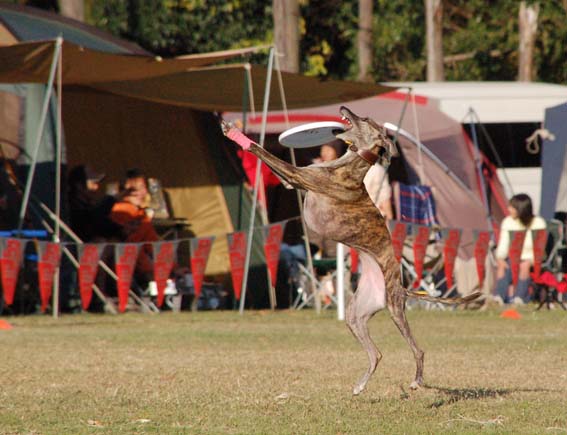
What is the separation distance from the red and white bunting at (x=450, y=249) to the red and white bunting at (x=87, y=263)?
393cm

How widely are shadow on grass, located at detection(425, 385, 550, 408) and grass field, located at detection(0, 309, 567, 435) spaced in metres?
0.01

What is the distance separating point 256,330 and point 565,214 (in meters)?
6.11

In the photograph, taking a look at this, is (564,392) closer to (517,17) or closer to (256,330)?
(256,330)

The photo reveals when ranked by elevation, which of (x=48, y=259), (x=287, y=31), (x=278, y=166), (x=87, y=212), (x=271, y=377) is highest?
(x=287, y=31)

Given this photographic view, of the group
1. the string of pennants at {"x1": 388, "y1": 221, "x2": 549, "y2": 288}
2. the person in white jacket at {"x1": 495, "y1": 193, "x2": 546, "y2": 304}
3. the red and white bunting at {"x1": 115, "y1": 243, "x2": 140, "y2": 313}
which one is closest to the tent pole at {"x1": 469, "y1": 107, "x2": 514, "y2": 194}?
the person in white jacket at {"x1": 495, "y1": 193, "x2": 546, "y2": 304}

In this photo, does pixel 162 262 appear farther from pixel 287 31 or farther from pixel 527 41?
pixel 527 41

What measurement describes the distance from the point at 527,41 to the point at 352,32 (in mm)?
5367

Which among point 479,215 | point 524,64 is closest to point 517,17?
point 524,64

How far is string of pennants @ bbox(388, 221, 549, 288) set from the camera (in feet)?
52.6

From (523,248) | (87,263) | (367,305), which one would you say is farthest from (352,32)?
(367,305)

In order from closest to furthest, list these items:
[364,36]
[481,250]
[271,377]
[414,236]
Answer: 1. [271,377]
2. [414,236]
3. [481,250]
4. [364,36]

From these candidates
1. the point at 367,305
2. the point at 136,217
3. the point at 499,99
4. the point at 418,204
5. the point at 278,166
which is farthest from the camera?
the point at 499,99

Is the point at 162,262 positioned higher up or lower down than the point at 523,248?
higher up

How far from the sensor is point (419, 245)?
16.1m
